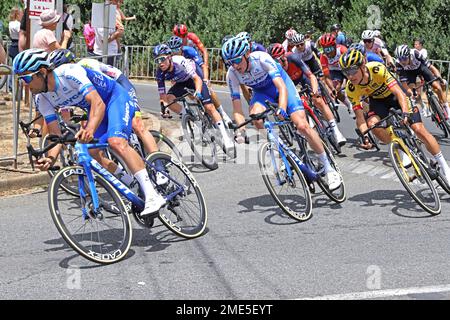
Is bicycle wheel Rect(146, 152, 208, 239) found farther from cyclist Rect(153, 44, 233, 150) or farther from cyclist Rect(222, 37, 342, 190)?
cyclist Rect(153, 44, 233, 150)

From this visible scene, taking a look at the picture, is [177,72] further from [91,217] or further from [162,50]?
[91,217]

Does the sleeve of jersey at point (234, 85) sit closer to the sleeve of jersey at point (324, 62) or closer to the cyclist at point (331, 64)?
the cyclist at point (331, 64)

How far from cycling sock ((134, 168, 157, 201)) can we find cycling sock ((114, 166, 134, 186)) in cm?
23

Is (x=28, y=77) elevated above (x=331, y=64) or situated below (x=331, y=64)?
above

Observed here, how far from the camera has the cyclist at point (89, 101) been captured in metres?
7.18

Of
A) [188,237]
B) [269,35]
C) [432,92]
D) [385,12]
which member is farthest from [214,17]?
[188,237]

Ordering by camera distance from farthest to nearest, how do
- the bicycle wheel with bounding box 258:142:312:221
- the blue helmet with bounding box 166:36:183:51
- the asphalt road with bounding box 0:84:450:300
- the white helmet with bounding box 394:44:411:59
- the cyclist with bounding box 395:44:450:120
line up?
the cyclist with bounding box 395:44:450:120
the white helmet with bounding box 394:44:411:59
the blue helmet with bounding box 166:36:183:51
the bicycle wheel with bounding box 258:142:312:221
the asphalt road with bounding box 0:84:450:300

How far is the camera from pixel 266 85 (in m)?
9.88

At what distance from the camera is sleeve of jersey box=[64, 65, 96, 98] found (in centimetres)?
738

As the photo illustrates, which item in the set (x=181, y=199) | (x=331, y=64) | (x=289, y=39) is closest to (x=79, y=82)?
(x=181, y=199)

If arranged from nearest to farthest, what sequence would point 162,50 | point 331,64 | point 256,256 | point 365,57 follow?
point 256,256 → point 365,57 → point 162,50 → point 331,64

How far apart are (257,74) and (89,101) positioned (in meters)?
2.79

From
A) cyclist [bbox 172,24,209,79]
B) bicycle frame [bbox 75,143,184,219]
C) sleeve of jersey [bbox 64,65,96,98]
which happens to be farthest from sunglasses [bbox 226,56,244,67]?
cyclist [bbox 172,24,209,79]
